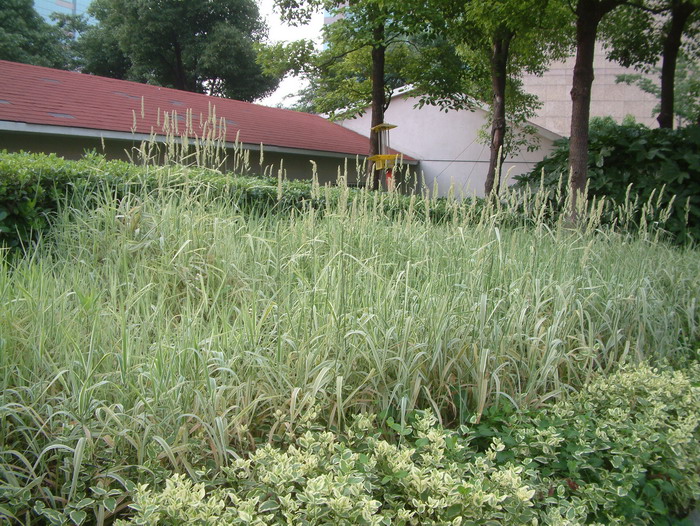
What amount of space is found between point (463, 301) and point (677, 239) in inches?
259

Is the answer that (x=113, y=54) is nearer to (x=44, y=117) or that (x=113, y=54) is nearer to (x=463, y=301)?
(x=44, y=117)

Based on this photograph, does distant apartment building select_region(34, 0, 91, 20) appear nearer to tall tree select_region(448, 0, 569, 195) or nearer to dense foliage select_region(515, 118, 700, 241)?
tall tree select_region(448, 0, 569, 195)

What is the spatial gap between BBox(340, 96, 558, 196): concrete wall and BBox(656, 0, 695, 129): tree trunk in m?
5.80

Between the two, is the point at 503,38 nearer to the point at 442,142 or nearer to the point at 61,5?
the point at 442,142

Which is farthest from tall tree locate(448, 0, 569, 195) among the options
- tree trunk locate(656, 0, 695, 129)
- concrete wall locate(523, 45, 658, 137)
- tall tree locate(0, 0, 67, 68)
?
tall tree locate(0, 0, 67, 68)

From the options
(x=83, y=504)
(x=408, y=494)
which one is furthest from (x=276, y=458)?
(x=83, y=504)

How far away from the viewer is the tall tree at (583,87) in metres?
7.29

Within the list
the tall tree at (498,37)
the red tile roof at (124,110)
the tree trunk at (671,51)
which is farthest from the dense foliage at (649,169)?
the red tile roof at (124,110)

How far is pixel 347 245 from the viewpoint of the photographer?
3.76 metres

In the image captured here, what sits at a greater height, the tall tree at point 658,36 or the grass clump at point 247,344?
the tall tree at point 658,36

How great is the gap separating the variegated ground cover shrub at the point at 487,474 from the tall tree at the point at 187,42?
76.9ft

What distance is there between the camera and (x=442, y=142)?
62.9 ft

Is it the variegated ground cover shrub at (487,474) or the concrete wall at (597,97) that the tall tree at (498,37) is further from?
the concrete wall at (597,97)

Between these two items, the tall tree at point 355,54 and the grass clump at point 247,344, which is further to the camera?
the tall tree at point 355,54
